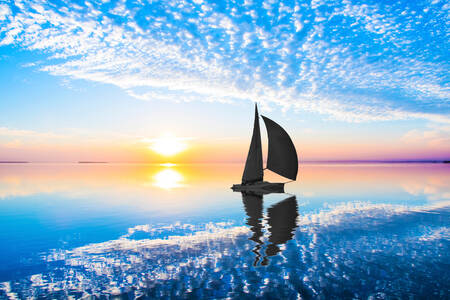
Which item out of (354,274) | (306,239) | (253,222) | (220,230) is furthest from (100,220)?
(354,274)

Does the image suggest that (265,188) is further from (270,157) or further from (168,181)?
(168,181)

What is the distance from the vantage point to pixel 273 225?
21.2m

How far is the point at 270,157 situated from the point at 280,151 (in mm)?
1689

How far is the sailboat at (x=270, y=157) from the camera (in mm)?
38781

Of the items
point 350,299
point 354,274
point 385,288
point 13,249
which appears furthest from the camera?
point 13,249

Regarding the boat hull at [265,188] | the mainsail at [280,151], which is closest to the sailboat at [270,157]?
the mainsail at [280,151]

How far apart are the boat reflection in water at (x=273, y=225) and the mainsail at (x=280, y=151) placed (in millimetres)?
7733

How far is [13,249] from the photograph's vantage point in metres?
16.3

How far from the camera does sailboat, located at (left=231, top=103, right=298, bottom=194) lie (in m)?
38.8

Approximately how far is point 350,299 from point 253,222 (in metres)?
13.3

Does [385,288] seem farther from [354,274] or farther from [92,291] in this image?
[92,291]

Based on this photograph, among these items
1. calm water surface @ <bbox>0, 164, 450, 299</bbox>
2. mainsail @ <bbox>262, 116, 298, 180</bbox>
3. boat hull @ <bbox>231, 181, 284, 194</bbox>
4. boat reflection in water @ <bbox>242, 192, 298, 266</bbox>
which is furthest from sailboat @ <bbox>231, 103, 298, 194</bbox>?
calm water surface @ <bbox>0, 164, 450, 299</bbox>

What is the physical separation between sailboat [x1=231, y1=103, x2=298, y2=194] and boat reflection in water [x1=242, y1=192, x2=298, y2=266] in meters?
6.06

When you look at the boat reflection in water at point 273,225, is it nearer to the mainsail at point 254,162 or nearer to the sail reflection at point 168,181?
the mainsail at point 254,162
